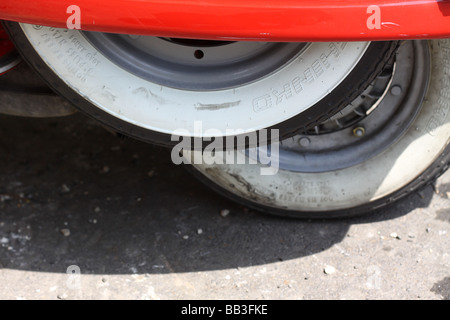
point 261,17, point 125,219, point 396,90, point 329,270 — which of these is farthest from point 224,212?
point 261,17

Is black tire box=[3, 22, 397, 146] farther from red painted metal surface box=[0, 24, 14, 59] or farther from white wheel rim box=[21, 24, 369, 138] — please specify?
red painted metal surface box=[0, 24, 14, 59]

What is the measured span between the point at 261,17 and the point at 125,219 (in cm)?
116

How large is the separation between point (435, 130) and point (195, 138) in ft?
3.11

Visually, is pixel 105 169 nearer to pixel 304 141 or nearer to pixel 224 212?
pixel 224 212

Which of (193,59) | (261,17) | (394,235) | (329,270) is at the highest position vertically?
(193,59)

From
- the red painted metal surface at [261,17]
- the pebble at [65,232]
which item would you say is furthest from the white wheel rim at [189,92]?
the pebble at [65,232]

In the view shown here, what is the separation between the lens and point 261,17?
1.68 metres

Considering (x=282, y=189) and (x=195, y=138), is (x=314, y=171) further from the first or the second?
(x=195, y=138)

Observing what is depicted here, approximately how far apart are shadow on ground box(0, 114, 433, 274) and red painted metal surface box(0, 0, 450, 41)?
95 centimetres

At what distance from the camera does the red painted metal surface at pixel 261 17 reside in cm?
166

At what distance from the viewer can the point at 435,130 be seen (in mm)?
2305

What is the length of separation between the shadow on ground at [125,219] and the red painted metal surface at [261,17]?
3.10 feet
